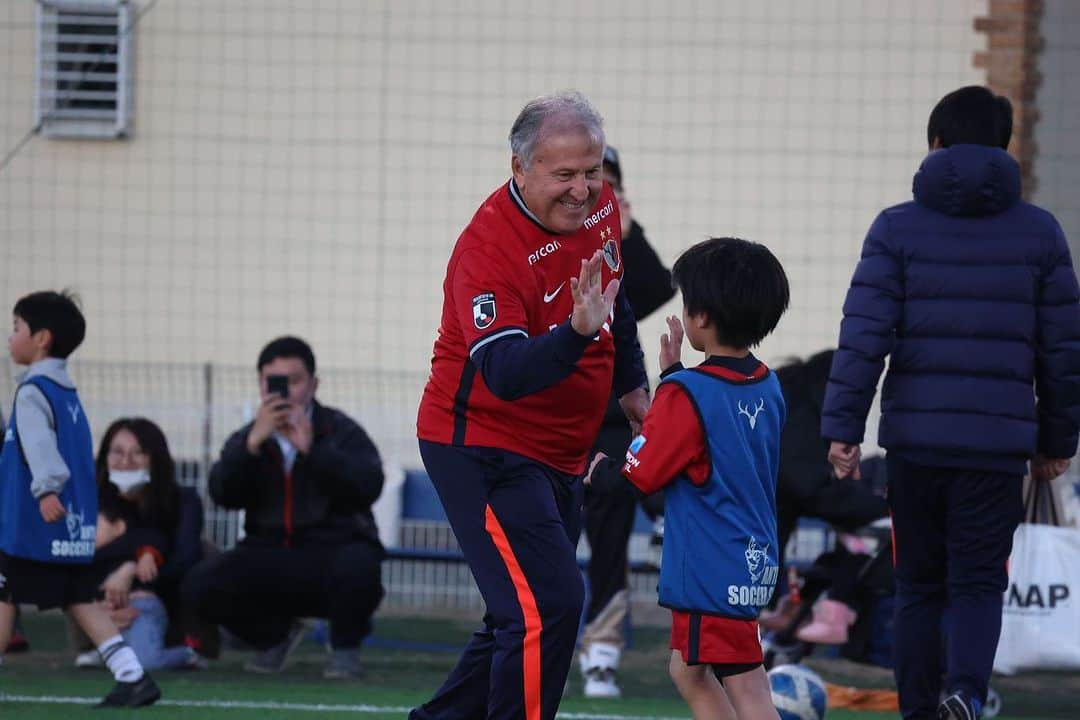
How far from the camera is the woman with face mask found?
8.04m

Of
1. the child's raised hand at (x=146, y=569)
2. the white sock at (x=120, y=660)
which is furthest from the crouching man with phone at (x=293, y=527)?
the white sock at (x=120, y=660)

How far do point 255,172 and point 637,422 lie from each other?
6834mm

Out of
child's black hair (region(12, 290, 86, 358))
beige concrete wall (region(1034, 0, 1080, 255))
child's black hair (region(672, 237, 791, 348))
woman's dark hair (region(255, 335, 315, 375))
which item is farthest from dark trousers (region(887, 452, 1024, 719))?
beige concrete wall (region(1034, 0, 1080, 255))

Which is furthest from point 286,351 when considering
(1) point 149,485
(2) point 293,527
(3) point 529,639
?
(3) point 529,639

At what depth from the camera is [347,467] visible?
25.8ft

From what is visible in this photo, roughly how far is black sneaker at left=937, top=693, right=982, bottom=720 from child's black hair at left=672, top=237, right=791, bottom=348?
1411mm

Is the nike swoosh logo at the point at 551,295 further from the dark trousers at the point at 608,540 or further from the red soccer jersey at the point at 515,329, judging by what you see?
the dark trousers at the point at 608,540

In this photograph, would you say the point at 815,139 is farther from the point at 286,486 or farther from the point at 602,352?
the point at 602,352

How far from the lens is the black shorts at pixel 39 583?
691 centimetres

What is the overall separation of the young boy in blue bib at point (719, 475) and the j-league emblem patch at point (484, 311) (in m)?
0.49

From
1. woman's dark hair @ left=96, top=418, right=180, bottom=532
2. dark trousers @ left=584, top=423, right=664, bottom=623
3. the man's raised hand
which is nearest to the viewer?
the man's raised hand

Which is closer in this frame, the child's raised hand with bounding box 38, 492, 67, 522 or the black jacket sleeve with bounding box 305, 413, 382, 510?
the child's raised hand with bounding box 38, 492, 67, 522

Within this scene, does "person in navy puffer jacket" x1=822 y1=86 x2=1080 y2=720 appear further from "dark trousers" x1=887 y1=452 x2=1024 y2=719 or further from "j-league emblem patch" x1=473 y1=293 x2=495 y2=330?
"j-league emblem patch" x1=473 y1=293 x2=495 y2=330

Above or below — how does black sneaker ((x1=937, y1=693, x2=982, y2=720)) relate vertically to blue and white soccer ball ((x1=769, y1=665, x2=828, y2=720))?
above
